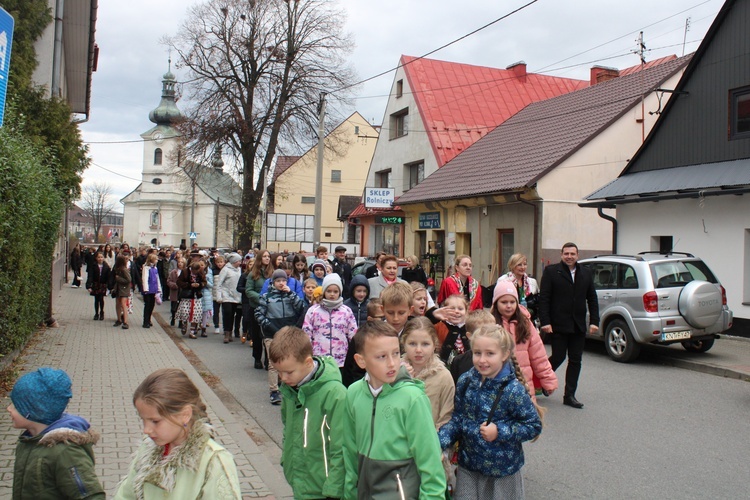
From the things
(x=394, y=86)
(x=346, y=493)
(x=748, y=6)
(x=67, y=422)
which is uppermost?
(x=394, y=86)

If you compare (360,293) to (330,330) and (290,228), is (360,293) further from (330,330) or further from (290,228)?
(290,228)

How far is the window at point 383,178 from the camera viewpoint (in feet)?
113

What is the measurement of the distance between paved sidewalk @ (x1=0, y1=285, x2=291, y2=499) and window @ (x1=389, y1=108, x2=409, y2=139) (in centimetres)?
1897

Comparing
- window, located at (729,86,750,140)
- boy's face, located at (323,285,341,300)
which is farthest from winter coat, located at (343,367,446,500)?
window, located at (729,86,750,140)

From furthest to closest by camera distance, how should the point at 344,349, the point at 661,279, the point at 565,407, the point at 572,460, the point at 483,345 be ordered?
1. the point at 661,279
2. the point at 565,407
3. the point at 344,349
4. the point at 572,460
5. the point at 483,345

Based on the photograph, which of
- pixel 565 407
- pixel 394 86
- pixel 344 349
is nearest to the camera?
pixel 344 349

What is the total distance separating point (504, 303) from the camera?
574 cm

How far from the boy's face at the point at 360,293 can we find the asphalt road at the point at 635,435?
5.47 ft

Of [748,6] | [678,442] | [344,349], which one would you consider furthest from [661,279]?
[748,6]

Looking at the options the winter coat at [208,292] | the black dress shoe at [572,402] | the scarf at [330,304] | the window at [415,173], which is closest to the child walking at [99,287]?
the winter coat at [208,292]

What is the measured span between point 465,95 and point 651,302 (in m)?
22.6

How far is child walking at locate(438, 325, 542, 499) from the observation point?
11.3ft

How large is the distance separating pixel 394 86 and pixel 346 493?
31864 mm

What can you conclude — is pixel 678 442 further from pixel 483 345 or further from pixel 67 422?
pixel 67 422
